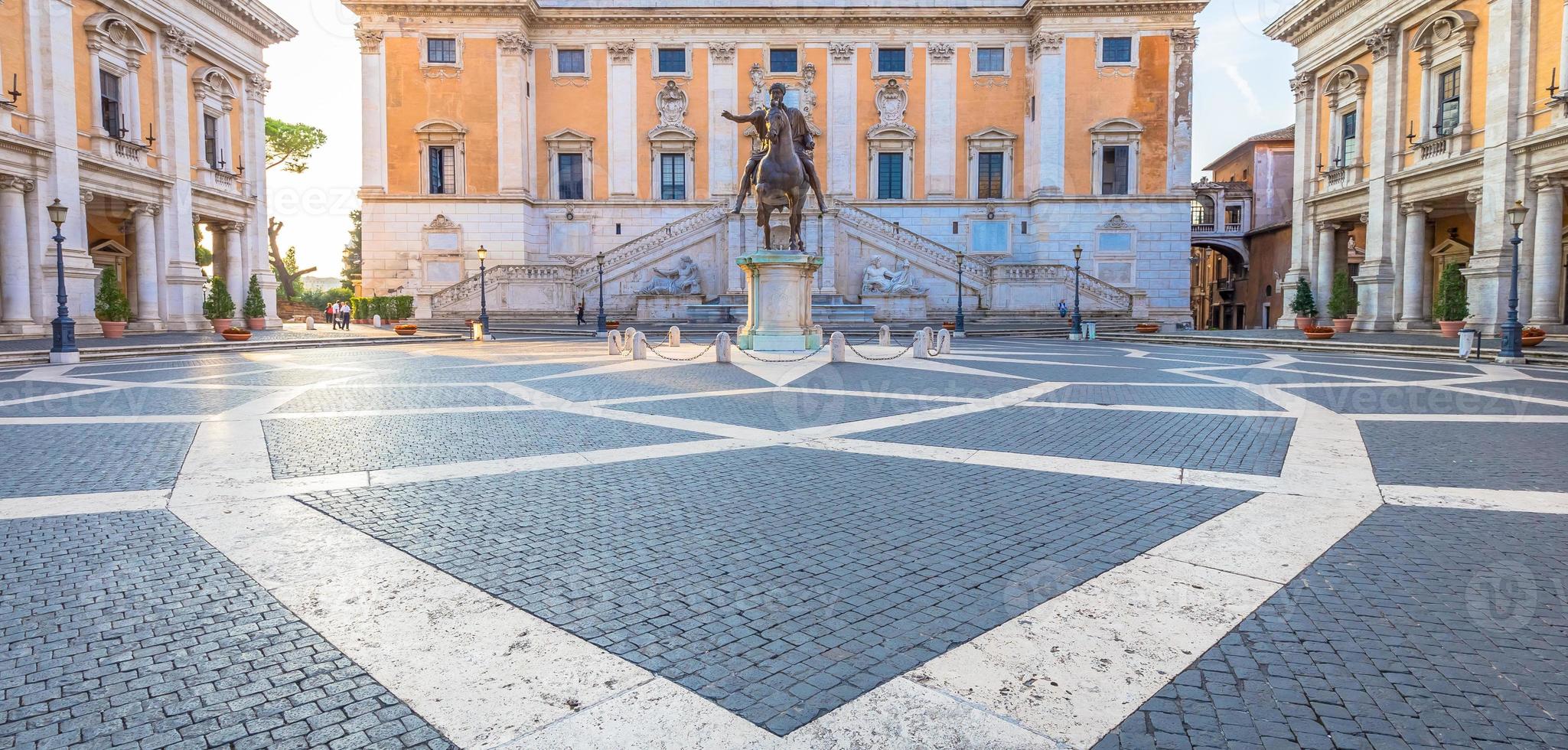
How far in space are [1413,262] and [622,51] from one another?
38857 millimetres

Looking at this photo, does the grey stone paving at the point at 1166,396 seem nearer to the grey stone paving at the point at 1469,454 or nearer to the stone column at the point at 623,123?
the grey stone paving at the point at 1469,454

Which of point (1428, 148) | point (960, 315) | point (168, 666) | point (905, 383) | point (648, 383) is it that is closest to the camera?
point (168, 666)

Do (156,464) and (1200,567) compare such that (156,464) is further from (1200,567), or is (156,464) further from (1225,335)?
(1225,335)

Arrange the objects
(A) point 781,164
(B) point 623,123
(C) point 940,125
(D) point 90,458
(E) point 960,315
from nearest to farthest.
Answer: (D) point 90,458, (A) point 781,164, (E) point 960,315, (B) point 623,123, (C) point 940,125

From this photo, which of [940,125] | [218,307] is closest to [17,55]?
[218,307]

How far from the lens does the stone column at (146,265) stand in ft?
100

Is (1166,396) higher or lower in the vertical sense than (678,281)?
lower

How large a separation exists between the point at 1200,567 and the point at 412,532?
4.64m

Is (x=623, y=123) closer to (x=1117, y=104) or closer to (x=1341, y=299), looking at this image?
(x=1117, y=104)

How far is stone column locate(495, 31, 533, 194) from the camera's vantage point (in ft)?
144

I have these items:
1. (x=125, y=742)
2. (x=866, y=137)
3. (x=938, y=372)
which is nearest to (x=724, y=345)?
(x=938, y=372)

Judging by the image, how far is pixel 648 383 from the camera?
551 inches

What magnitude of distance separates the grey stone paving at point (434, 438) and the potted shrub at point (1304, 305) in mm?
35665

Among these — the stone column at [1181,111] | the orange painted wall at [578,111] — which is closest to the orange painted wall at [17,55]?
the orange painted wall at [578,111]
